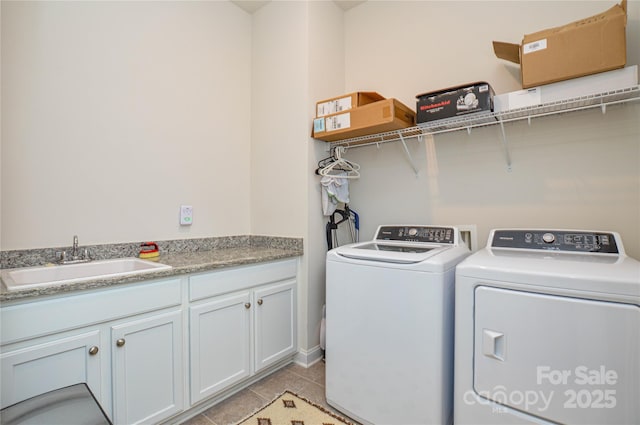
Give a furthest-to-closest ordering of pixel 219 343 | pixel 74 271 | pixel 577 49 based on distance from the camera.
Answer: pixel 219 343
pixel 74 271
pixel 577 49

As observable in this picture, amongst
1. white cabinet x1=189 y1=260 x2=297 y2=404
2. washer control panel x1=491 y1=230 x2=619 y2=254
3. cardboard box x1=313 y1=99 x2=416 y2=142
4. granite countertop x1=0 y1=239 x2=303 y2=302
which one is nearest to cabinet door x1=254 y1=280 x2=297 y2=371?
white cabinet x1=189 y1=260 x2=297 y2=404

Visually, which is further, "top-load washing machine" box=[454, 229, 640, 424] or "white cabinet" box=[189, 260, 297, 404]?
"white cabinet" box=[189, 260, 297, 404]

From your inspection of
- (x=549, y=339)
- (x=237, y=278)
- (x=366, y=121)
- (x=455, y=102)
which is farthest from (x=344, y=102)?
(x=549, y=339)

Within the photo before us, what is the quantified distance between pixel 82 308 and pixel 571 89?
2.40 m

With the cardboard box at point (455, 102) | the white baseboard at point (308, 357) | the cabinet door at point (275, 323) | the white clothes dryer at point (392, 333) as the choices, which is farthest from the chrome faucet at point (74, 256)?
the cardboard box at point (455, 102)

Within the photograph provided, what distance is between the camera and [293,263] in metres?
2.24

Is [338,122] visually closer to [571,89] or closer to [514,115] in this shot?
[514,115]

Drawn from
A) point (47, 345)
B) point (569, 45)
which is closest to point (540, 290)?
point (569, 45)

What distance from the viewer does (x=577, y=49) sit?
1392 mm

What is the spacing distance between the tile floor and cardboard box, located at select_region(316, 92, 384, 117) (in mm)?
1836

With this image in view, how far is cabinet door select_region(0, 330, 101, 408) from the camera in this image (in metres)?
1.10

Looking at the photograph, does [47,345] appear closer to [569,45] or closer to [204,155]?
[204,155]

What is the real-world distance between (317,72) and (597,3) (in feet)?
5.40

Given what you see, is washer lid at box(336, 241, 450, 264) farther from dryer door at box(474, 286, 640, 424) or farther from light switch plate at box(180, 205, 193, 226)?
light switch plate at box(180, 205, 193, 226)
